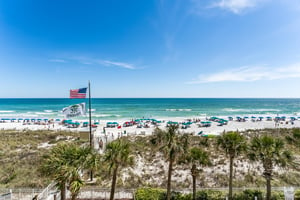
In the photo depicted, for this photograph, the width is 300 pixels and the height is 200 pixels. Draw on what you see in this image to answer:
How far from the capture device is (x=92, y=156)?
28.3 ft

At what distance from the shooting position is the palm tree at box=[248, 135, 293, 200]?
987cm

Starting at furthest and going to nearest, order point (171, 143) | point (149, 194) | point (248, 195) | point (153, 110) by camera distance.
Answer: point (153, 110) < point (248, 195) < point (149, 194) < point (171, 143)

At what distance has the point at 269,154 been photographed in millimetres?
9953

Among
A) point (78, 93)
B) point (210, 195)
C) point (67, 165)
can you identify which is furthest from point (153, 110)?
point (67, 165)

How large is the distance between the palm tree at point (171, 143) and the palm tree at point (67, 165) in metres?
4.27

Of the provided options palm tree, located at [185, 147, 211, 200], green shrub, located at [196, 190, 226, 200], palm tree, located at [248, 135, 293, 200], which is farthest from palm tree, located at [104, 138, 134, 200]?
palm tree, located at [248, 135, 293, 200]

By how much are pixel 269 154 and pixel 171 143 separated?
6.59 meters

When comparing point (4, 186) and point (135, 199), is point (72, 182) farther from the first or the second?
point (4, 186)

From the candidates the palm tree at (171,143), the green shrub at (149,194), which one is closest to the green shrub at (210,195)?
the palm tree at (171,143)

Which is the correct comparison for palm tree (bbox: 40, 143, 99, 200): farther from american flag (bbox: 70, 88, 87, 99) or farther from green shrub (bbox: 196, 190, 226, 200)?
green shrub (bbox: 196, 190, 226, 200)

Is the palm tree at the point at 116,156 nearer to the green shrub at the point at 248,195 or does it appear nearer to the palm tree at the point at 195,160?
the palm tree at the point at 195,160

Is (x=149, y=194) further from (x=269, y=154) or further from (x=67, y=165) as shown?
(x=269, y=154)

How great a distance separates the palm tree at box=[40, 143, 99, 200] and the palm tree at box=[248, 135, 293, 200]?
35.4 feet

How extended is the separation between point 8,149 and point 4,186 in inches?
374
